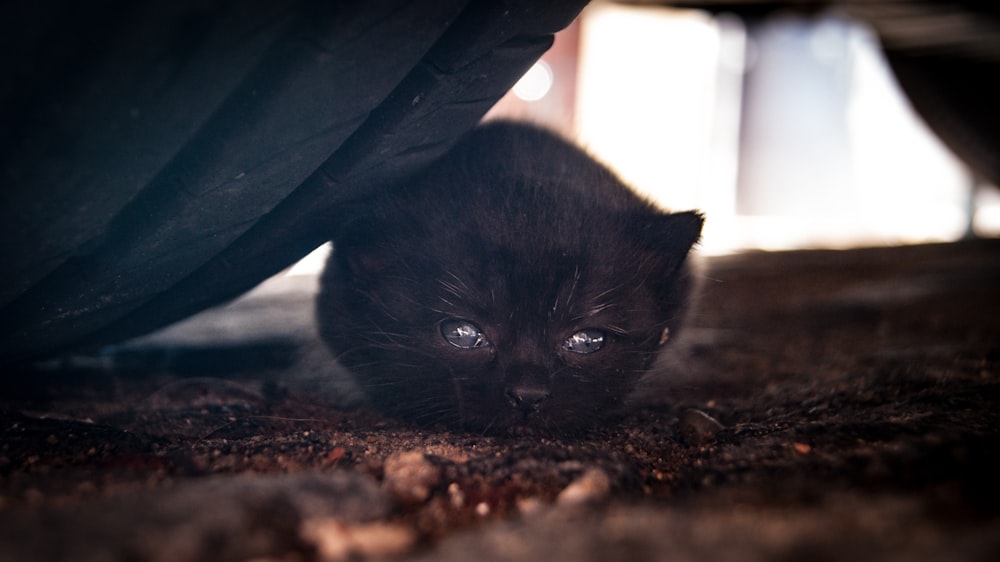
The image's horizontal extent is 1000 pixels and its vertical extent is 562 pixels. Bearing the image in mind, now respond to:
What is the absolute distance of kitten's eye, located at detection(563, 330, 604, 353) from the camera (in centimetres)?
228

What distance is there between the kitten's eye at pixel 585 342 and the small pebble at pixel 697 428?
38 cm

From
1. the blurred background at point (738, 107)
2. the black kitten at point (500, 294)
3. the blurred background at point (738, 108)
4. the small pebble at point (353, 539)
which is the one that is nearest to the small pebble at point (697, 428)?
the black kitten at point (500, 294)

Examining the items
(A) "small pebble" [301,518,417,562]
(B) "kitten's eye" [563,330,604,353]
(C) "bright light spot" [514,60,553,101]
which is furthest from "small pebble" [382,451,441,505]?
(C) "bright light spot" [514,60,553,101]

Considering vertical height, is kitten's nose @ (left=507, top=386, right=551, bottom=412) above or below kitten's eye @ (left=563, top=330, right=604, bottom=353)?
below

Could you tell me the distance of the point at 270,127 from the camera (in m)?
1.63

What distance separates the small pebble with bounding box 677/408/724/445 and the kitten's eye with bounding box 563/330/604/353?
383 mm

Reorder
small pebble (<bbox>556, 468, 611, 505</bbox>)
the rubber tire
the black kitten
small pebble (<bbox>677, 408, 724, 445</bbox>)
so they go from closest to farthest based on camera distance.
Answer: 1. the rubber tire
2. small pebble (<bbox>556, 468, 611, 505</bbox>)
3. small pebble (<bbox>677, 408, 724, 445</bbox>)
4. the black kitten

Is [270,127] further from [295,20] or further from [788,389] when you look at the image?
[788,389]

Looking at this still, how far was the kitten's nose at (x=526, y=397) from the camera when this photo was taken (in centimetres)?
204

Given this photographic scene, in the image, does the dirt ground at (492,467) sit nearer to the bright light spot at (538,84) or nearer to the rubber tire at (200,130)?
the rubber tire at (200,130)

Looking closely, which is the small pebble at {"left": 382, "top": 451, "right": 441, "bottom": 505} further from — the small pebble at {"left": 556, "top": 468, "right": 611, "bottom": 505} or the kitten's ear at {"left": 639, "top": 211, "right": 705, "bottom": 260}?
the kitten's ear at {"left": 639, "top": 211, "right": 705, "bottom": 260}

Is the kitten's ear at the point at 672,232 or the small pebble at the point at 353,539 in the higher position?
the kitten's ear at the point at 672,232

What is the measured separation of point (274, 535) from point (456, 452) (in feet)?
2.26

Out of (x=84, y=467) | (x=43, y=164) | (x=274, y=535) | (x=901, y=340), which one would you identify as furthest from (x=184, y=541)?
(x=901, y=340)
